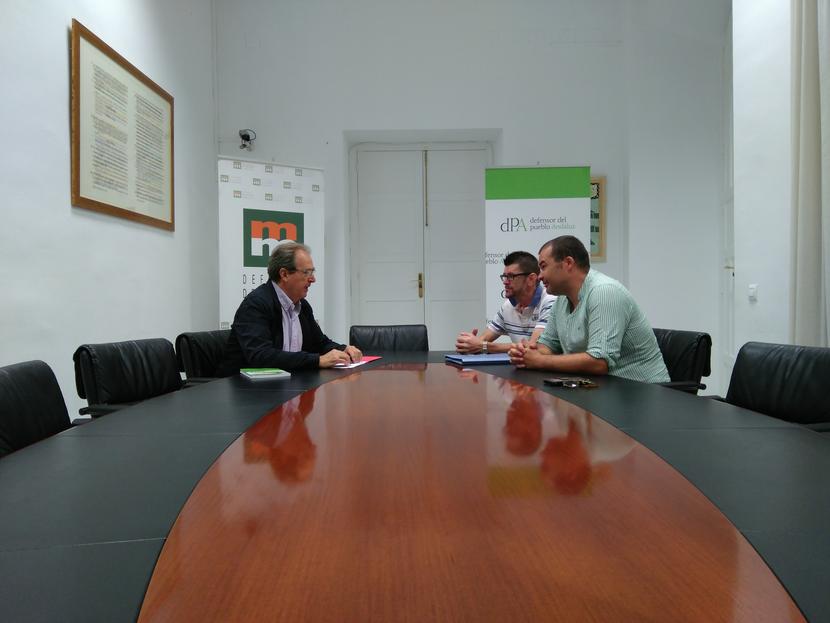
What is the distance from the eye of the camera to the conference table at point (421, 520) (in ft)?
1.92

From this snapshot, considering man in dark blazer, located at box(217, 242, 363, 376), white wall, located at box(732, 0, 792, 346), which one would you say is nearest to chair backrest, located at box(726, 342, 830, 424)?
white wall, located at box(732, 0, 792, 346)

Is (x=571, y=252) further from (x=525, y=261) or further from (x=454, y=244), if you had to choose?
(x=454, y=244)

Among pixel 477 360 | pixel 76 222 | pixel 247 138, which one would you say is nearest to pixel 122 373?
pixel 76 222

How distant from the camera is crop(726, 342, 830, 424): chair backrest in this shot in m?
1.85

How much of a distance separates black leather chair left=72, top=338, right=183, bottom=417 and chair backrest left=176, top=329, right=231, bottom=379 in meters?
0.31

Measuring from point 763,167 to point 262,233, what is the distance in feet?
12.2

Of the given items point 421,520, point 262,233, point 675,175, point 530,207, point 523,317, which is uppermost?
point 675,175

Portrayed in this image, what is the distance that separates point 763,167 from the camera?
319 centimetres

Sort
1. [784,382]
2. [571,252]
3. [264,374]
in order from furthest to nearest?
[571,252] < [264,374] < [784,382]

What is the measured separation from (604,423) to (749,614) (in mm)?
842

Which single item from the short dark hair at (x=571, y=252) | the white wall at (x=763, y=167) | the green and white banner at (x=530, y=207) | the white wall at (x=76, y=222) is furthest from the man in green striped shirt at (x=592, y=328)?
the white wall at (x=76, y=222)

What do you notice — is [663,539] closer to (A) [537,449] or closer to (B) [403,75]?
(A) [537,449]

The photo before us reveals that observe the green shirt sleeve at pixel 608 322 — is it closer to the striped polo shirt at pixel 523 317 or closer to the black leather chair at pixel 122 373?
the striped polo shirt at pixel 523 317

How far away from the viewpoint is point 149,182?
4.04 meters
